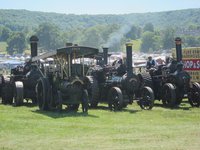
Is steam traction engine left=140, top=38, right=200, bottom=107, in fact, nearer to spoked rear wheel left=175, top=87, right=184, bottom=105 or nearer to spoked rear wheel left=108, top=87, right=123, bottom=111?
spoked rear wheel left=175, top=87, right=184, bottom=105

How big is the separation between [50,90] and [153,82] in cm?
518

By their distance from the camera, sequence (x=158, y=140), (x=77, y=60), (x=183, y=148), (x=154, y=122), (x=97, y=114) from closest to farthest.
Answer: (x=183, y=148)
(x=158, y=140)
(x=154, y=122)
(x=97, y=114)
(x=77, y=60)

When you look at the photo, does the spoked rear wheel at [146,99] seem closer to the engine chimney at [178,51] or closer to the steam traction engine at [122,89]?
the steam traction engine at [122,89]

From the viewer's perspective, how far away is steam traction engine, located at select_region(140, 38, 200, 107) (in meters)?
18.3

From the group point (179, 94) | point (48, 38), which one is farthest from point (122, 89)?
point (48, 38)

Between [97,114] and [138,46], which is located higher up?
[138,46]

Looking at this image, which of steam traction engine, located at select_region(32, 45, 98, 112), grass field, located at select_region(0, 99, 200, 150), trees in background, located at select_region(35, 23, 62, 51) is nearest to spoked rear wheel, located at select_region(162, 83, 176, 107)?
grass field, located at select_region(0, 99, 200, 150)

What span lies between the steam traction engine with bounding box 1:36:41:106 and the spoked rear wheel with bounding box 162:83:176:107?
16.6 feet

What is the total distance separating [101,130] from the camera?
11.6m

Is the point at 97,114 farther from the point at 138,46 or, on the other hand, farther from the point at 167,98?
the point at 138,46

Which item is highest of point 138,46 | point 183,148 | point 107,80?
point 138,46

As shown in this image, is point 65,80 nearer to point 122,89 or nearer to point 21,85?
point 122,89

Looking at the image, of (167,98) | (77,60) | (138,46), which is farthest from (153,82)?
(138,46)

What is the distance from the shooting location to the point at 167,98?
18609mm
